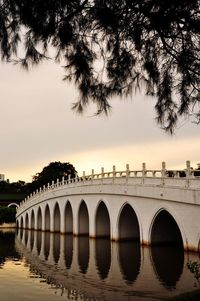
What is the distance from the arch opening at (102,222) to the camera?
117 ft

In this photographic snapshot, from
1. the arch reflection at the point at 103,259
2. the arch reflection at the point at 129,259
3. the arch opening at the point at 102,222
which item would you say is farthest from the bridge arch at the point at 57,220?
the arch reflection at the point at 129,259

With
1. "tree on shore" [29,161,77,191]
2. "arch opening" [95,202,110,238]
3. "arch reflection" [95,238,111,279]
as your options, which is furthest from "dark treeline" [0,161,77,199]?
"arch reflection" [95,238,111,279]

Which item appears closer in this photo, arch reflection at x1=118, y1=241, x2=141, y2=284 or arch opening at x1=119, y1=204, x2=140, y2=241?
arch reflection at x1=118, y1=241, x2=141, y2=284

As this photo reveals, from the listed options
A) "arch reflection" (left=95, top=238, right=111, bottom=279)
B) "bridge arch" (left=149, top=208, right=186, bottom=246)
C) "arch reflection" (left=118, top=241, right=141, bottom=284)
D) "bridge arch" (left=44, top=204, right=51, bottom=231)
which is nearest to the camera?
"arch reflection" (left=118, top=241, right=141, bottom=284)

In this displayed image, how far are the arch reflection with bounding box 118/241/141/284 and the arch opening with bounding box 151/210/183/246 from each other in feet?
4.25

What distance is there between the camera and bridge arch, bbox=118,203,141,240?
3095cm

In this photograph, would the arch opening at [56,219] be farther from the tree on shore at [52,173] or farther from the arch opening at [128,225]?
the tree on shore at [52,173]

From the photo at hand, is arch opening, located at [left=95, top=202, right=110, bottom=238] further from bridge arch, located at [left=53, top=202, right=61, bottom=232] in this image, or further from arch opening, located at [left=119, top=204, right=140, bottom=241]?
bridge arch, located at [left=53, top=202, right=61, bottom=232]

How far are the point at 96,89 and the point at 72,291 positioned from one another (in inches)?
331

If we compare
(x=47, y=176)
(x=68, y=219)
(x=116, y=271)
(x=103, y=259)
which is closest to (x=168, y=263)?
(x=116, y=271)

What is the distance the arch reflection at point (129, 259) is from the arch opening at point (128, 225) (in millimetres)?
838

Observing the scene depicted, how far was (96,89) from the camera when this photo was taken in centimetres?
830

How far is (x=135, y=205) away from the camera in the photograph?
A: 89.2ft

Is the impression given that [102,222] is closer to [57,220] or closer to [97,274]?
[57,220]
